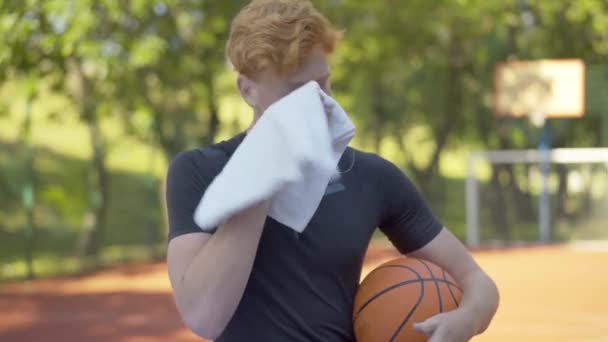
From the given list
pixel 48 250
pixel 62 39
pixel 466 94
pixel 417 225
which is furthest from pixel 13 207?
pixel 417 225

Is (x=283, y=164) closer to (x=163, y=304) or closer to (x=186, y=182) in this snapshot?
(x=186, y=182)

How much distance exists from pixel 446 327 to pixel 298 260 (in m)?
0.32

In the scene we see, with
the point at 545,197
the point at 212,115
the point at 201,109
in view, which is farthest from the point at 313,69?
the point at 545,197

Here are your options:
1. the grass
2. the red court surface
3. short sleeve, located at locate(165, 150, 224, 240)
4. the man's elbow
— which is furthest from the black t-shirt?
the grass

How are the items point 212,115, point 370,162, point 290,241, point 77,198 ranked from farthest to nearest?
point 212,115 → point 77,198 → point 370,162 → point 290,241

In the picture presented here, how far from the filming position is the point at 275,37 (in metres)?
1.99

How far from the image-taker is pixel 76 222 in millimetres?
18328

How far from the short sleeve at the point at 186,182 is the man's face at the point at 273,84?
0.17 m

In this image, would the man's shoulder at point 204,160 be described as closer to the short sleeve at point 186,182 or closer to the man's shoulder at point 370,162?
the short sleeve at point 186,182

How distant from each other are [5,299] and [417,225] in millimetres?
11713

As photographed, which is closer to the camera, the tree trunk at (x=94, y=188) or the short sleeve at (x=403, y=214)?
the short sleeve at (x=403, y=214)

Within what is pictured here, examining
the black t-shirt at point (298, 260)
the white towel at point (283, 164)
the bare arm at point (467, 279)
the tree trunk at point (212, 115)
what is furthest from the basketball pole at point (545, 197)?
the white towel at point (283, 164)

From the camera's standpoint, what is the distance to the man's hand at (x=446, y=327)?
2.17 metres

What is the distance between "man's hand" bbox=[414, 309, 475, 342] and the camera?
217cm
